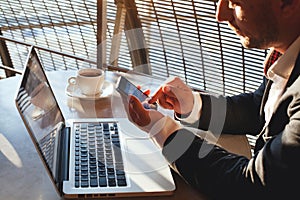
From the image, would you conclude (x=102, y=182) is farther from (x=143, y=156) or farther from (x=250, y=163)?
(x=250, y=163)

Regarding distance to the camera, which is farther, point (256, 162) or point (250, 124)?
point (250, 124)

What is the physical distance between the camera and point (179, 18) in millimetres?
2482

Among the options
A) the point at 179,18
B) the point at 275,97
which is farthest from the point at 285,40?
the point at 179,18

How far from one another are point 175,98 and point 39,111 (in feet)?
1.41

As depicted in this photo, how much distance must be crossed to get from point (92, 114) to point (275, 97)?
555mm

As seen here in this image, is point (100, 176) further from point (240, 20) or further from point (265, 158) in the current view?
point (240, 20)

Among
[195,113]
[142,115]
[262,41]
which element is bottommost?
[195,113]

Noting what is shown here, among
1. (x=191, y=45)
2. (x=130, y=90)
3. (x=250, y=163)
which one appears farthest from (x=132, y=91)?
(x=191, y=45)

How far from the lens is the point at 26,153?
1.19 m

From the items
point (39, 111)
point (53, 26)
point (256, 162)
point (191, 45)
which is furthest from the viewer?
point (53, 26)

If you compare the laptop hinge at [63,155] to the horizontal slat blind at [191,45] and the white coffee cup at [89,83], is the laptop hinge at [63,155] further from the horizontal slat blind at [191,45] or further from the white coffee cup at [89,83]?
the horizontal slat blind at [191,45]

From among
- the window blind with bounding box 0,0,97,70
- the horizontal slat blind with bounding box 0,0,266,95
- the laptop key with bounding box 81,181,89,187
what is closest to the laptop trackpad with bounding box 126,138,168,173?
the laptop key with bounding box 81,181,89,187

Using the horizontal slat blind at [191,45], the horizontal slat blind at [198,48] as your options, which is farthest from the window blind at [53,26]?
the horizontal slat blind at [198,48]

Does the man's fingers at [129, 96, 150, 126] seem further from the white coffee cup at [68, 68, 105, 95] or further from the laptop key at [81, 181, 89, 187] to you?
the white coffee cup at [68, 68, 105, 95]
